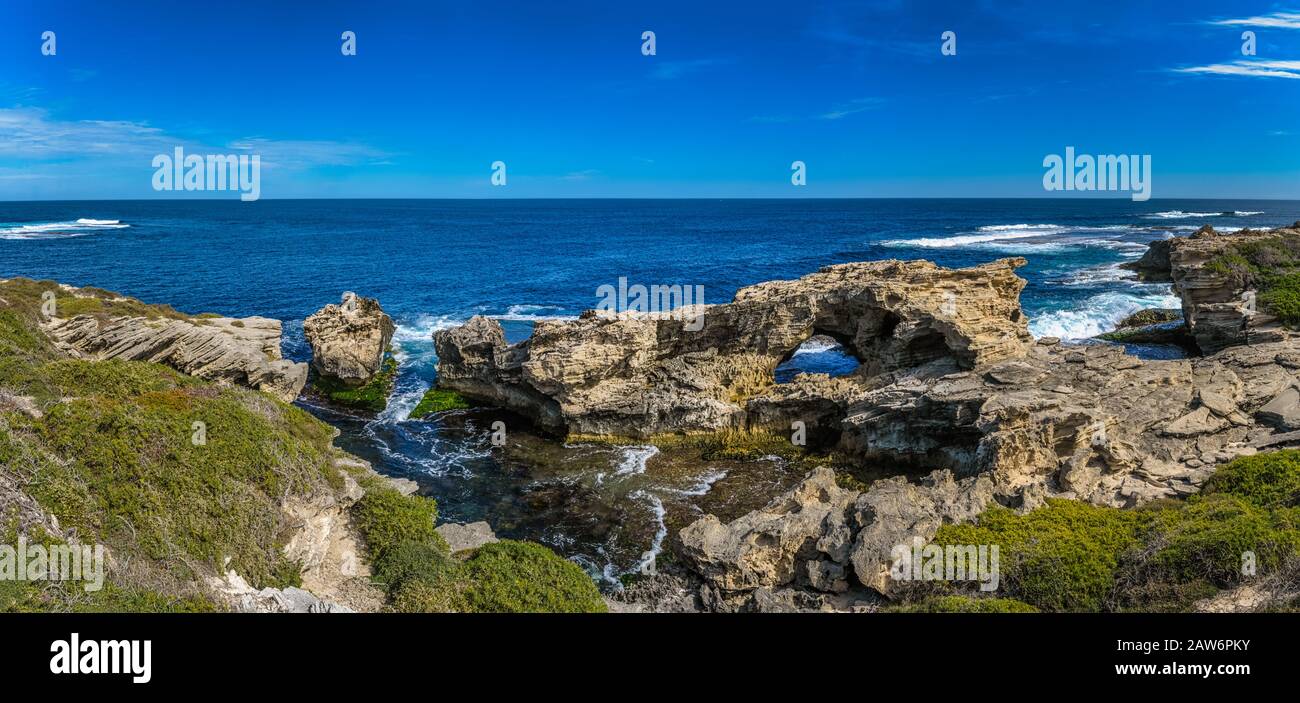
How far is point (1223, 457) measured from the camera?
62.6 ft

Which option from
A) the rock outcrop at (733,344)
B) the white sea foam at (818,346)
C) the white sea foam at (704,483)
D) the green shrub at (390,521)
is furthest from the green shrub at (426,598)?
the white sea foam at (818,346)

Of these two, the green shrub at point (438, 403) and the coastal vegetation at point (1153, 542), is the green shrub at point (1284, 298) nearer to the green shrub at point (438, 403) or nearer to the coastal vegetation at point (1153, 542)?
A: the coastal vegetation at point (1153, 542)

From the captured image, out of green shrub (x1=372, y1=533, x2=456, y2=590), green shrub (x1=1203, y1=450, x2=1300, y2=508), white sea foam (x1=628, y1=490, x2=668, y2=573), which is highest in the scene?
green shrub (x1=1203, y1=450, x2=1300, y2=508)

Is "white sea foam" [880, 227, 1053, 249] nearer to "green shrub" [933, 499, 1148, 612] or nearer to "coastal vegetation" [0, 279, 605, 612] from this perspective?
"green shrub" [933, 499, 1148, 612]

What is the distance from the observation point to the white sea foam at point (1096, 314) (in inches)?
1947

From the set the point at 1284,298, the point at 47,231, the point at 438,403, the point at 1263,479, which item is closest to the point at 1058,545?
the point at 1263,479

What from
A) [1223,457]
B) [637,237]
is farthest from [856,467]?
[637,237]

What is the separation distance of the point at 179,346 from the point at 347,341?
8.69 meters

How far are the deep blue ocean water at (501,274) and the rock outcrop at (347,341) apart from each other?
100 inches

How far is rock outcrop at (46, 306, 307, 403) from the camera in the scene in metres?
30.0

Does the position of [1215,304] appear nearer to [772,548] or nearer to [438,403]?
[772,548]

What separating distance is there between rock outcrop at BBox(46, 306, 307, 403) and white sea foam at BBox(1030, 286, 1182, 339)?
4574 centimetres

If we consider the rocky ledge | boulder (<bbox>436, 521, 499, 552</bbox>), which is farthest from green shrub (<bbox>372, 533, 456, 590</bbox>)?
the rocky ledge

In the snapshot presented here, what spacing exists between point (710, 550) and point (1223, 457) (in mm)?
14182
